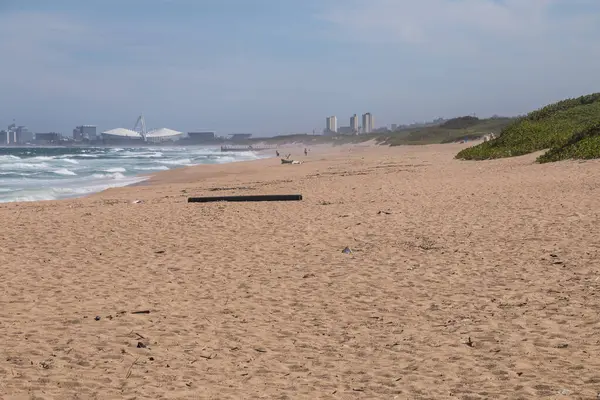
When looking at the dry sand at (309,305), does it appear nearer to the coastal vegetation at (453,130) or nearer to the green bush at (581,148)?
the green bush at (581,148)

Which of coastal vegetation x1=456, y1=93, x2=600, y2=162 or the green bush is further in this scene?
coastal vegetation x1=456, y1=93, x2=600, y2=162

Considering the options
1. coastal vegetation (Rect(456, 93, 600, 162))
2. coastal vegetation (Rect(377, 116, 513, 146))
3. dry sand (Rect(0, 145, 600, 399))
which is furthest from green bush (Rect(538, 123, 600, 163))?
coastal vegetation (Rect(377, 116, 513, 146))

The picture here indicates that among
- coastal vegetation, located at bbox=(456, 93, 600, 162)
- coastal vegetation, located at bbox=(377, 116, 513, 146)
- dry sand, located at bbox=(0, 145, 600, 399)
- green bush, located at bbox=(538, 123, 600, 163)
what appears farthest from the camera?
coastal vegetation, located at bbox=(377, 116, 513, 146)

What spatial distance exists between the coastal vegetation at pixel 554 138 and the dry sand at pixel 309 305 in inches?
400

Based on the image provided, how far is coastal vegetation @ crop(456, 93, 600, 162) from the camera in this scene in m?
22.8

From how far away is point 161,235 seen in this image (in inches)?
452

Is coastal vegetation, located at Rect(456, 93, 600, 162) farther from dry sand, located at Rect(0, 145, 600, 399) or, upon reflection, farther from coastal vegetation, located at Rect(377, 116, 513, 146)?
coastal vegetation, located at Rect(377, 116, 513, 146)

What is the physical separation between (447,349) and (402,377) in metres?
0.75

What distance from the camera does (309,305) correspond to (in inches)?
272

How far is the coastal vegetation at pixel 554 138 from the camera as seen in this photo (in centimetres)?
2281

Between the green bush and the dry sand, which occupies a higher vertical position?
the green bush

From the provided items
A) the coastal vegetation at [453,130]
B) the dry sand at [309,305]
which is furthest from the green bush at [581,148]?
the coastal vegetation at [453,130]

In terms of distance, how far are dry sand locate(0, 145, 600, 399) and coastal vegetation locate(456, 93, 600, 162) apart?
10167mm

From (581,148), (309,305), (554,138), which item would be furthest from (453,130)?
(309,305)
